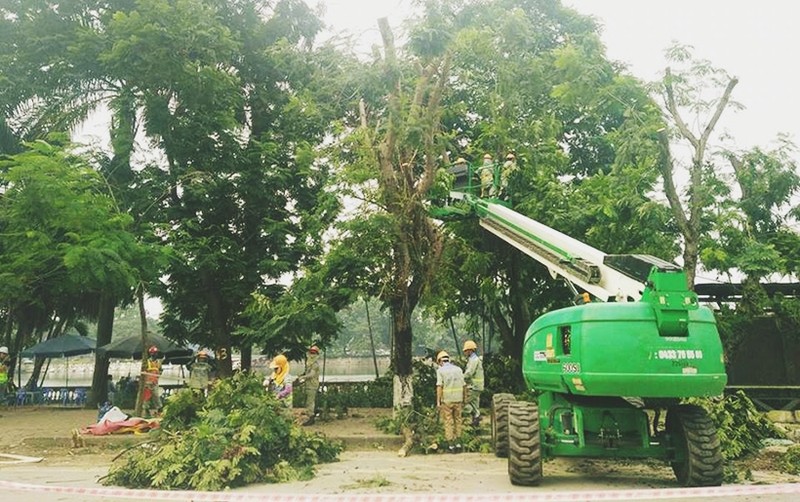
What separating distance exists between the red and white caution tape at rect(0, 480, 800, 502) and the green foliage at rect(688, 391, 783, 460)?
8.73ft

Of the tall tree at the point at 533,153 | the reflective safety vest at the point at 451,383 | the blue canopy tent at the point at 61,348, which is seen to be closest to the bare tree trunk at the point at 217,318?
the blue canopy tent at the point at 61,348

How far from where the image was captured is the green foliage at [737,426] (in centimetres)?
1045

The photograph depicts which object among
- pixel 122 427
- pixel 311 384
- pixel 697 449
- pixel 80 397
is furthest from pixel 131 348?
pixel 697 449

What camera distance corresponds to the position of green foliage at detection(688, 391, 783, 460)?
10452mm

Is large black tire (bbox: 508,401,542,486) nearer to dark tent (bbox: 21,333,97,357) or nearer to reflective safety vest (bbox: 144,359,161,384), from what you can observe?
reflective safety vest (bbox: 144,359,161,384)

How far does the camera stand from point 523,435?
27.2ft

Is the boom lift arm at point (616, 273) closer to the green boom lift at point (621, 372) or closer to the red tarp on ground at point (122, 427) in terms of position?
the green boom lift at point (621, 372)

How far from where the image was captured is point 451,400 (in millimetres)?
11875

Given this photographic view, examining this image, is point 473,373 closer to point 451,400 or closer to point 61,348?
point 451,400

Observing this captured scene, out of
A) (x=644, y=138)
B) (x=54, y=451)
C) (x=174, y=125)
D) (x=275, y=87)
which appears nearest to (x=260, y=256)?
(x=174, y=125)

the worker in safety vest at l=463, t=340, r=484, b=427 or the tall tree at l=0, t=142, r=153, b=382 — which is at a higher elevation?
the tall tree at l=0, t=142, r=153, b=382

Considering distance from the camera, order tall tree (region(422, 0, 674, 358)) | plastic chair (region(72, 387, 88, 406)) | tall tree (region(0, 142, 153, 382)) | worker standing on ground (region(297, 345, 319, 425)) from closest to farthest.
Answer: tall tree (region(0, 142, 153, 382)) < tall tree (region(422, 0, 674, 358)) < worker standing on ground (region(297, 345, 319, 425)) < plastic chair (region(72, 387, 88, 406))

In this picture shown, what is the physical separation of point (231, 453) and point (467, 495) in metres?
3.70

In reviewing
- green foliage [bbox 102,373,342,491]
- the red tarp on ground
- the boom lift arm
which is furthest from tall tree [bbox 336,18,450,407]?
the red tarp on ground
